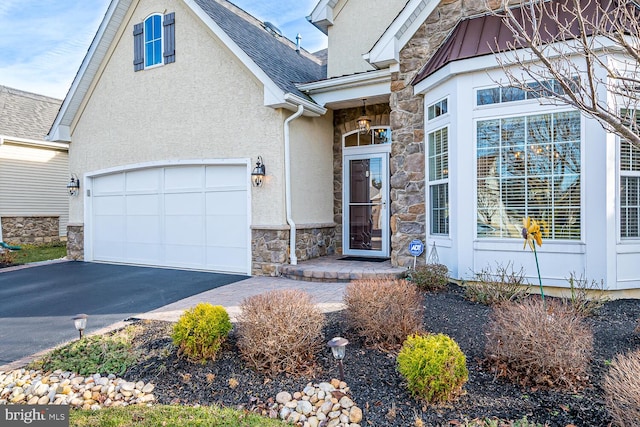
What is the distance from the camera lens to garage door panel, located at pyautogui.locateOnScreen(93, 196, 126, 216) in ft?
35.8

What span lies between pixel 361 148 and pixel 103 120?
701 centimetres

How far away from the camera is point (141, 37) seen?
10.2 meters

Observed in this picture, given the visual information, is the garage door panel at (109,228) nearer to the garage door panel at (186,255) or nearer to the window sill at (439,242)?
the garage door panel at (186,255)

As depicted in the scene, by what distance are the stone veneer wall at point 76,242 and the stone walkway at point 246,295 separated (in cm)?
636

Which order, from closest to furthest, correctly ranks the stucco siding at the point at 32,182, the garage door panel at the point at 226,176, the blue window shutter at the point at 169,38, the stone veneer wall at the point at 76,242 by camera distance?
the garage door panel at the point at 226,176, the blue window shutter at the point at 169,38, the stone veneer wall at the point at 76,242, the stucco siding at the point at 32,182

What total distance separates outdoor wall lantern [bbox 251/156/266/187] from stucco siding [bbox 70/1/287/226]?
0.12 meters

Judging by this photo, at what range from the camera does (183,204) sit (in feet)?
31.9

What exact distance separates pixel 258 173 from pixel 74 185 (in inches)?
255

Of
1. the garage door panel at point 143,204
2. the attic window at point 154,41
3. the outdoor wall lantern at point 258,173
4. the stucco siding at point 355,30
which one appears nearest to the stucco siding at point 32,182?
the garage door panel at point 143,204

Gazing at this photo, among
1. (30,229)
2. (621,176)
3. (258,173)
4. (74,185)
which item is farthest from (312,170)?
(30,229)

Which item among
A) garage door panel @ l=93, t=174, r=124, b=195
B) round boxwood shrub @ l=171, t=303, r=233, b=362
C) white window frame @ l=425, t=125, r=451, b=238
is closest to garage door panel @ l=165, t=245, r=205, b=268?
garage door panel @ l=93, t=174, r=124, b=195

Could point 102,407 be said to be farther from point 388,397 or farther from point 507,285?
point 507,285

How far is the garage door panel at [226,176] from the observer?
8.94 metres

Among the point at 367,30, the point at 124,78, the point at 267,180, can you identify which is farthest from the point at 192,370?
the point at 124,78
